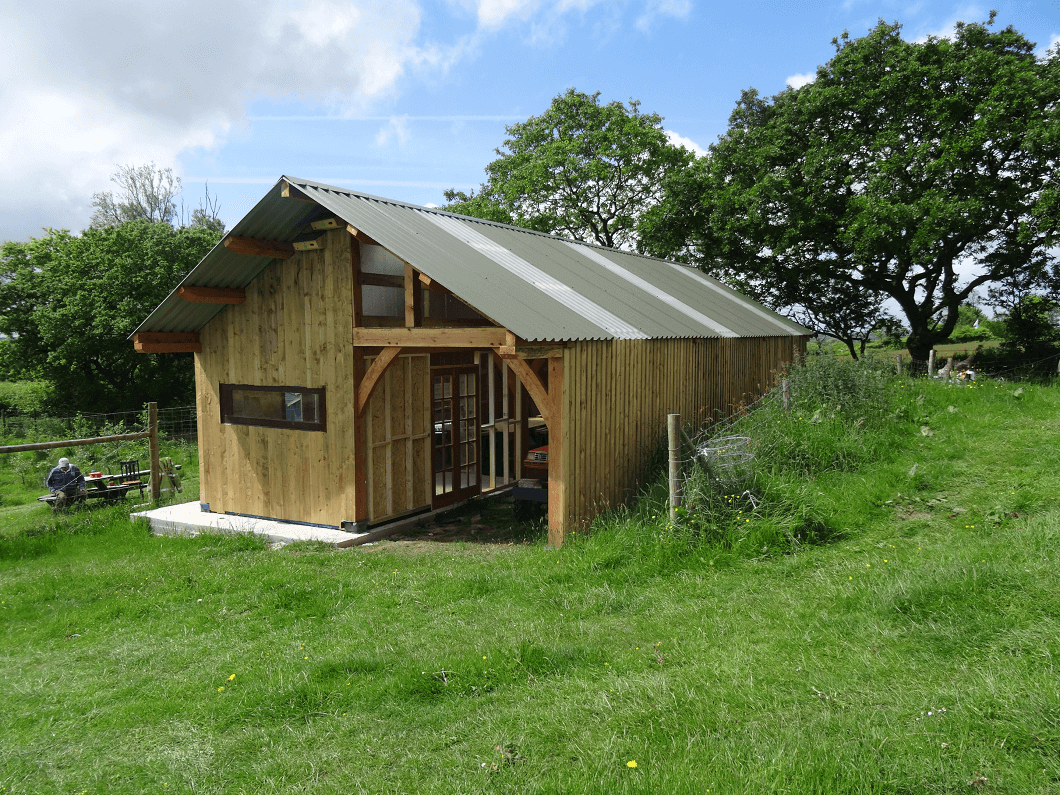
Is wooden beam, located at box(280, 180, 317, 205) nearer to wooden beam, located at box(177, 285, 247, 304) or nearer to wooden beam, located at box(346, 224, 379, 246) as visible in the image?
wooden beam, located at box(346, 224, 379, 246)

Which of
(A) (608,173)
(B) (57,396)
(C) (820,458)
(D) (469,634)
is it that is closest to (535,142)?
(A) (608,173)

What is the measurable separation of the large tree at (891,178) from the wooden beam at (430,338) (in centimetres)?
1499

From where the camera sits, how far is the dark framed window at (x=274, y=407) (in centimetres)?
949

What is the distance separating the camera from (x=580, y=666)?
4.52 metres

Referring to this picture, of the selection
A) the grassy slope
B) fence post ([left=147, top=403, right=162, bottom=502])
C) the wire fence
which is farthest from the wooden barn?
the wire fence

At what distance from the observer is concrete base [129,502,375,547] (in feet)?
29.5

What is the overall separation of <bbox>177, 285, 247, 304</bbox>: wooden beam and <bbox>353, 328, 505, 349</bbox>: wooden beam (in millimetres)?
2135

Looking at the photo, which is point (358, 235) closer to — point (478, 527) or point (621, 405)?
point (621, 405)

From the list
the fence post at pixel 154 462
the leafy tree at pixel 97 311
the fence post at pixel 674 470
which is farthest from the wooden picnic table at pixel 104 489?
the leafy tree at pixel 97 311

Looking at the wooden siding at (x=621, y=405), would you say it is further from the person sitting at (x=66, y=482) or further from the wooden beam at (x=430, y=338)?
the person sitting at (x=66, y=482)

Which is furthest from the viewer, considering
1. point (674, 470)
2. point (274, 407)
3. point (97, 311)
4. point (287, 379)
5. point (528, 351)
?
point (97, 311)

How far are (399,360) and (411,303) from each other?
71.9 inches

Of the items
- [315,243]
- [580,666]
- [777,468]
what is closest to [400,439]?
[315,243]

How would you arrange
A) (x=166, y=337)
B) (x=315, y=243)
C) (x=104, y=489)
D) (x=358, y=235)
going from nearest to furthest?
(x=358, y=235) → (x=315, y=243) → (x=166, y=337) → (x=104, y=489)
